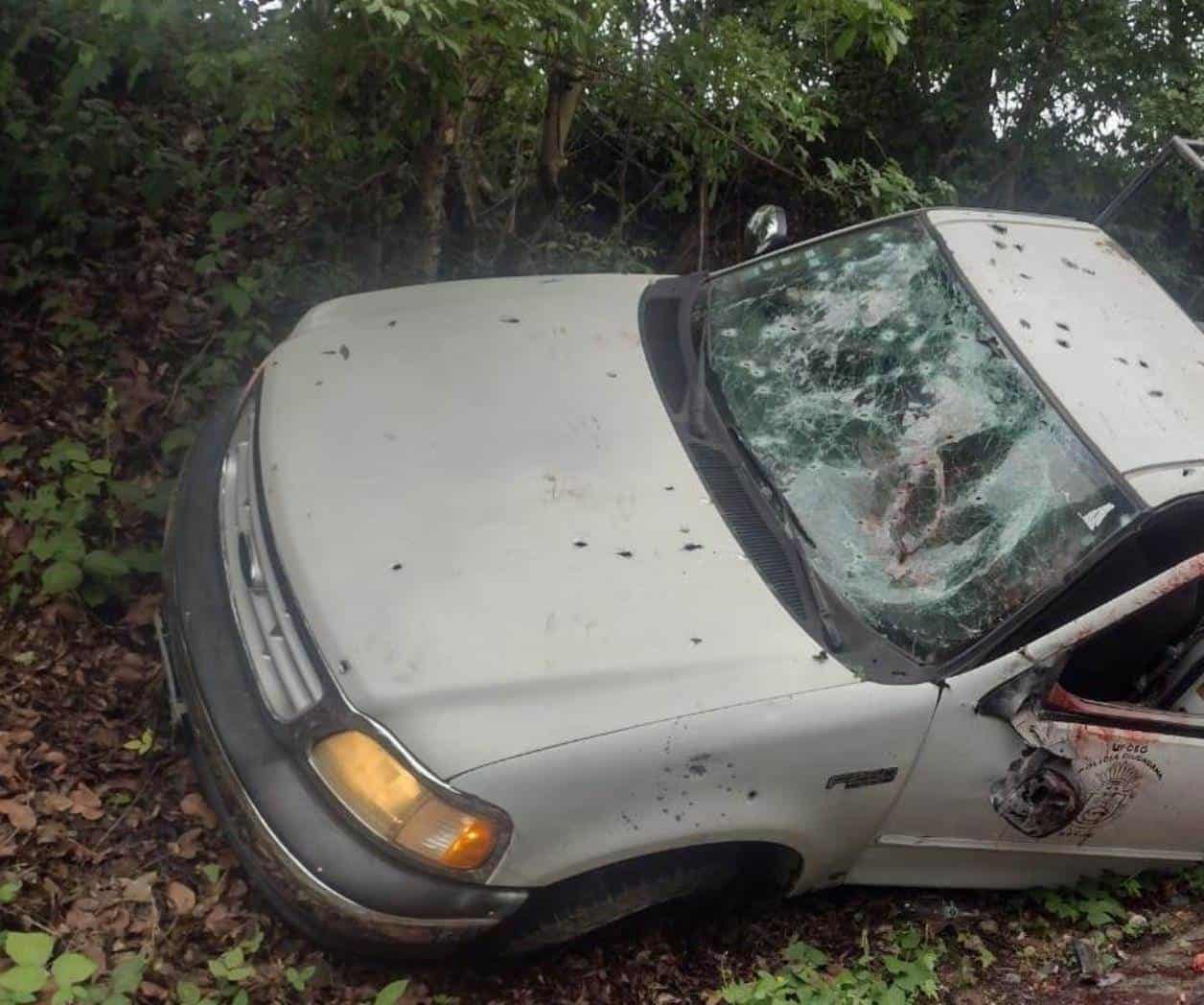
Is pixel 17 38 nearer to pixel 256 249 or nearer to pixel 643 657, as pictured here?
pixel 256 249

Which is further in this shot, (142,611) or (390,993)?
(142,611)

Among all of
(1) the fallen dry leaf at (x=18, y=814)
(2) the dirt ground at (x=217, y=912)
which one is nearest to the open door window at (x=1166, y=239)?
(2) the dirt ground at (x=217, y=912)

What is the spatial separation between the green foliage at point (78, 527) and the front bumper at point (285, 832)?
75 cm

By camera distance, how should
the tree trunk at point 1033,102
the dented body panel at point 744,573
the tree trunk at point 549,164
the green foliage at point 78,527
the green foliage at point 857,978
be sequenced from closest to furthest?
the dented body panel at point 744,573, the green foliage at point 857,978, the green foliage at point 78,527, the tree trunk at point 549,164, the tree trunk at point 1033,102

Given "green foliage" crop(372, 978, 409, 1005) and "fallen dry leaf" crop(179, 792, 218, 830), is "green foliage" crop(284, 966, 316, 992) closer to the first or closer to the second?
"green foliage" crop(372, 978, 409, 1005)

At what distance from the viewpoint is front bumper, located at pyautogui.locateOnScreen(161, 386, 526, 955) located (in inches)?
99.3

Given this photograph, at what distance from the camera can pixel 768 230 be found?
4.12 metres

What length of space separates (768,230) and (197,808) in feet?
8.29

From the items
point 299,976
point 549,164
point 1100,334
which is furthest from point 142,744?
point 549,164

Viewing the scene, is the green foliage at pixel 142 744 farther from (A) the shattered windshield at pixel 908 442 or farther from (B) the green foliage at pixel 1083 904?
(B) the green foliage at pixel 1083 904

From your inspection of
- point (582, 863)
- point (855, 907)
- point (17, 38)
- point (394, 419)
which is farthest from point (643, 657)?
point (17, 38)

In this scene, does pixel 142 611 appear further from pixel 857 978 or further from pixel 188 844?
pixel 857 978

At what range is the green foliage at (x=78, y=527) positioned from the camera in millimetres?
3627

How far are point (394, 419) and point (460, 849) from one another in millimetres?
1184
